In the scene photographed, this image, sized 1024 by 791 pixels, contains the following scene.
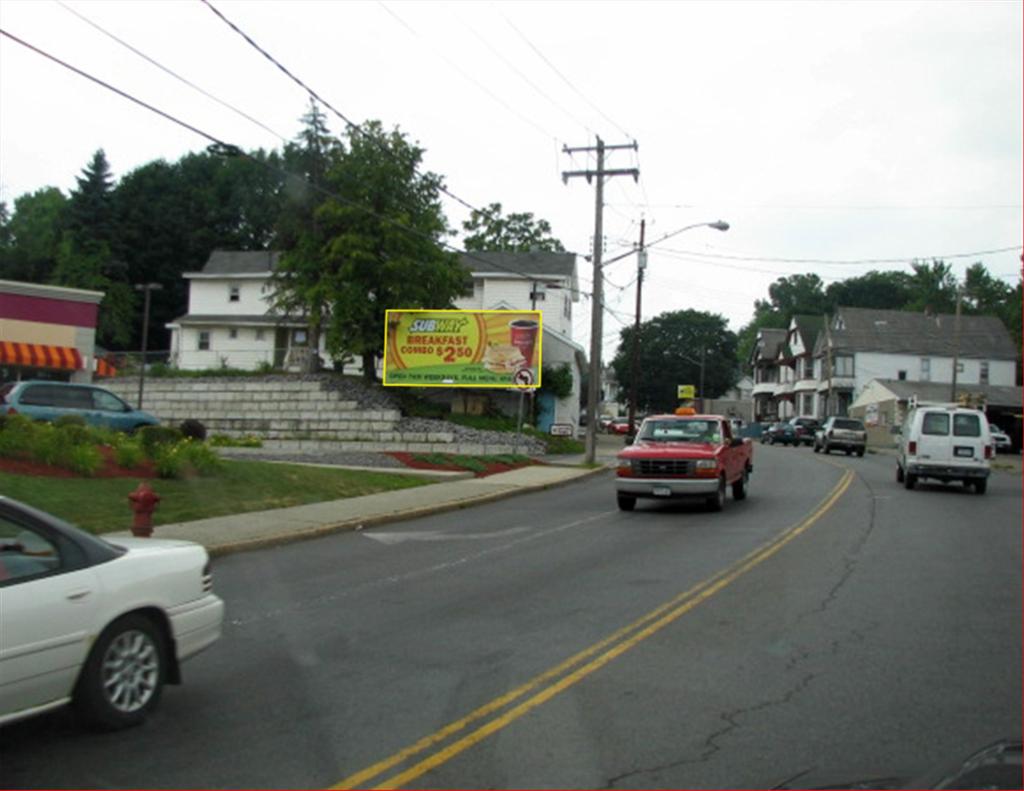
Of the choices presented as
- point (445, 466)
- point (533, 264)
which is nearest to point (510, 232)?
point (533, 264)

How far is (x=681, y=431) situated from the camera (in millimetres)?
19609

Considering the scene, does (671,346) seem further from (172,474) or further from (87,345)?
(172,474)

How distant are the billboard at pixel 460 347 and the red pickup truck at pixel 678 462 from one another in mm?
18240

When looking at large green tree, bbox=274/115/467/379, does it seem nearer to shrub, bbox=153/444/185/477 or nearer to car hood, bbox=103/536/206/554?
shrub, bbox=153/444/185/477

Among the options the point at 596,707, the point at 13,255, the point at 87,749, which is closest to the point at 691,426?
the point at 596,707

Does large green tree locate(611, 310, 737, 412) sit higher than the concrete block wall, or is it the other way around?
large green tree locate(611, 310, 737, 412)

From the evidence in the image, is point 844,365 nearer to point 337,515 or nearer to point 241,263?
point 241,263

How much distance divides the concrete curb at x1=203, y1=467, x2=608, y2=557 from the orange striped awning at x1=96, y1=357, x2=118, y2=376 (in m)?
26.4

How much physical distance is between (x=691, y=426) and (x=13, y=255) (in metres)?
61.2

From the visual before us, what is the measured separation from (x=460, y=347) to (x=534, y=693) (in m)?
32.0

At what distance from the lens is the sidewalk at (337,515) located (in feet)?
44.4

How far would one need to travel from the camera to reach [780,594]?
1007 centimetres

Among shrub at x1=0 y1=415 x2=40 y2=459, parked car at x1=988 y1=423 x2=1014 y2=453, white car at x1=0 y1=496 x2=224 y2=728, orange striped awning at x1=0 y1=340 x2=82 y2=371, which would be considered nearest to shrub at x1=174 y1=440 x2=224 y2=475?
shrub at x1=0 y1=415 x2=40 y2=459

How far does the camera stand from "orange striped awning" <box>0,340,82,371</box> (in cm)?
3534
